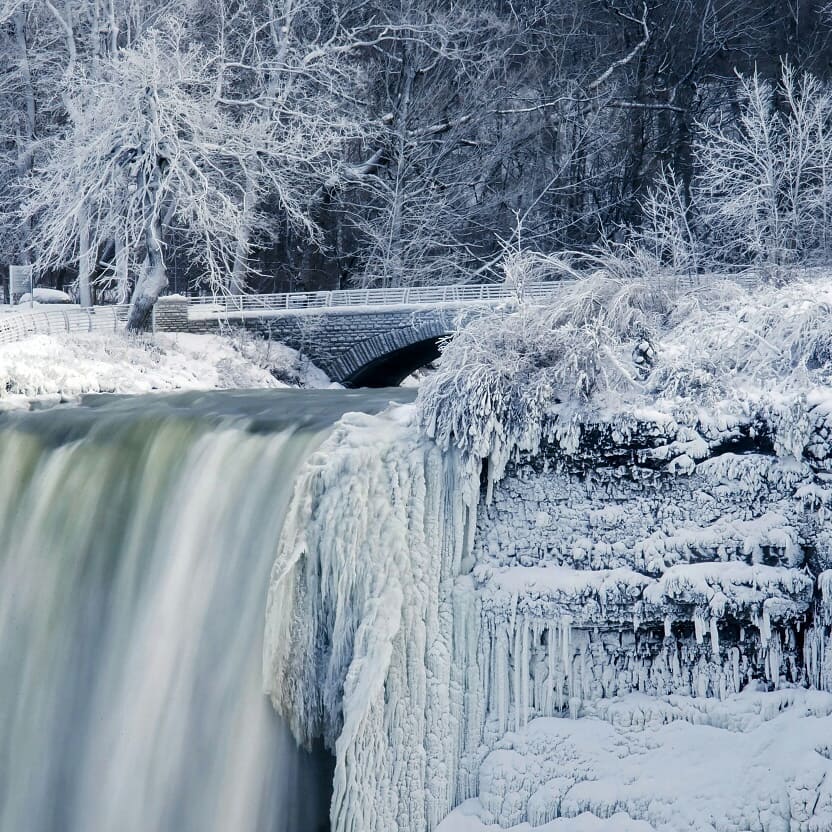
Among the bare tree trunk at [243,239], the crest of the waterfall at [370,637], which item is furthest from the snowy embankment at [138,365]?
the crest of the waterfall at [370,637]

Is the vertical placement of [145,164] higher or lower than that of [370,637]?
higher

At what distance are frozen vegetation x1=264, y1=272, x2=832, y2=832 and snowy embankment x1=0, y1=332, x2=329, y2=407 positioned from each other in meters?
8.27

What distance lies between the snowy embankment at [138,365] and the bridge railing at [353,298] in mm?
1669

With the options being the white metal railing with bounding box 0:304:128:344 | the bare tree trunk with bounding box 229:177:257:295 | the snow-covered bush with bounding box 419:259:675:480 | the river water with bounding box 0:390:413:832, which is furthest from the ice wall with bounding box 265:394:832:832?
the bare tree trunk with bounding box 229:177:257:295

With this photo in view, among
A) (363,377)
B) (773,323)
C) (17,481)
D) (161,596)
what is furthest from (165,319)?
(773,323)

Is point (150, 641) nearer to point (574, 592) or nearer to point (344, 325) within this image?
point (574, 592)

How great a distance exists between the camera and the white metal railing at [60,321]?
2192 centimetres

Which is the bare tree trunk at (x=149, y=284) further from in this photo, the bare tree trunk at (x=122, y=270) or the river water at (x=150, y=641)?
the river water at (x=150, y=641)

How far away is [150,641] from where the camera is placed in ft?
36.4

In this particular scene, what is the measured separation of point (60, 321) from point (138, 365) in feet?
12.3

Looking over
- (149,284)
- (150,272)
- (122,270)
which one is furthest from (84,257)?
(149,284)

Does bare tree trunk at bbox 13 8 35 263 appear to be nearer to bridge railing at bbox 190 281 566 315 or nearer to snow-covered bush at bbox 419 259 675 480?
bridge railing at bbox 190 281 566 315

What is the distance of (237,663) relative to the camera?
10.7 meters

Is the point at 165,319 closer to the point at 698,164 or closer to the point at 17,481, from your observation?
the point at 17,481
